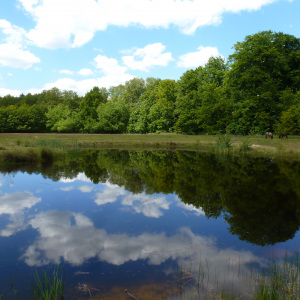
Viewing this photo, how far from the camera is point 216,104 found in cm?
4988

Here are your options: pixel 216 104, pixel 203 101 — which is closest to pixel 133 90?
pixel 203 101

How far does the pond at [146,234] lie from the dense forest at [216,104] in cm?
2781

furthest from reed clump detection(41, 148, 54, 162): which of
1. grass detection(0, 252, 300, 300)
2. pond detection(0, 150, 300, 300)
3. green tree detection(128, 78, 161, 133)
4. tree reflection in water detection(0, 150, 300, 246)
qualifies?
green tree detection(128, 78, 161, 133)

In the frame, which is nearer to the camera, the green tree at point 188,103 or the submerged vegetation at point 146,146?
the submerged vegetation at point 146,146

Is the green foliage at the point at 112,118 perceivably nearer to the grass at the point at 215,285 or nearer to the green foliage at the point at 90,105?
the green foliage at the point at 90,105

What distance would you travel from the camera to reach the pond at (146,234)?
201 inches

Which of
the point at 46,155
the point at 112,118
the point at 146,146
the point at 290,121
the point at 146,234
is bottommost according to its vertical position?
the point at 146,234

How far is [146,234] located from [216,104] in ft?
149

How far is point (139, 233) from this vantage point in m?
7.70

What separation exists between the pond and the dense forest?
91.2 feet

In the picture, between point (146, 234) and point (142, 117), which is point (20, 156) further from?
point (142, 117)

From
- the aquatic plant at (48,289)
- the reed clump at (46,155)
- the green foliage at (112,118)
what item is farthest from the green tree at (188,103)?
the aquatic plant at (48,289)

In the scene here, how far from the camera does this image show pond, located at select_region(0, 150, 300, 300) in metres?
5.09

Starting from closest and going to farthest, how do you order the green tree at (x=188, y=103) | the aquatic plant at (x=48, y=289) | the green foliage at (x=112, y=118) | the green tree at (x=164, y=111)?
the aquatic plant at (x=48, y=289) → the green tree at (x=188, y=103) → the green tree at (x=164, y=111) → the green foliage at (x=112, y=118)
